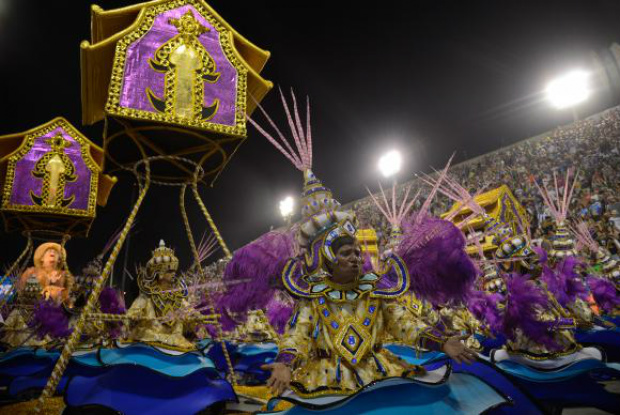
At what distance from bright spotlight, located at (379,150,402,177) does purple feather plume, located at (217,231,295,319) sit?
1139 centimetres

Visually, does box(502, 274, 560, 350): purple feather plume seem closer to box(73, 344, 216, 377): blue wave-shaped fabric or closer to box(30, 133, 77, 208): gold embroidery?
box(73, 344, 216, 377): blue wave-shaped fabric

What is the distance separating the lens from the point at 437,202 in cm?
1373

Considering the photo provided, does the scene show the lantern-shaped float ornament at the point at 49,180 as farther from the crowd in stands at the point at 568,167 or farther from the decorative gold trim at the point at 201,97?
the crowd in stands at the point at 568,167

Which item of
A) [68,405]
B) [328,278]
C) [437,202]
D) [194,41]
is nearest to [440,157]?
[437,202]

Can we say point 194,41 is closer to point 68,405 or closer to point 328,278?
point 328,278

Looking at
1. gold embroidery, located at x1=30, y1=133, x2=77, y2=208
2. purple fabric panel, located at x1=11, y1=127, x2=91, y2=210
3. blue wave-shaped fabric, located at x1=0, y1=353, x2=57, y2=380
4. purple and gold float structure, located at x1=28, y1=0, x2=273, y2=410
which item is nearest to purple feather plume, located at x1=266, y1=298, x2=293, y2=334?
purple and gold float structure, located at x1=28, y1=0, x2=273, y2=410

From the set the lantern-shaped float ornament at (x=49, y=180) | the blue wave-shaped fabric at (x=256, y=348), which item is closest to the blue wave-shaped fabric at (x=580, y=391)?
the blue wave-shaped fabric at (x=256, y=348)

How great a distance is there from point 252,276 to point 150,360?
6.37ft

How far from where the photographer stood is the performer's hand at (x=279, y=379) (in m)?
2.06

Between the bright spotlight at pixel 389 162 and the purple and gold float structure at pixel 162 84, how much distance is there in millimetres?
9886

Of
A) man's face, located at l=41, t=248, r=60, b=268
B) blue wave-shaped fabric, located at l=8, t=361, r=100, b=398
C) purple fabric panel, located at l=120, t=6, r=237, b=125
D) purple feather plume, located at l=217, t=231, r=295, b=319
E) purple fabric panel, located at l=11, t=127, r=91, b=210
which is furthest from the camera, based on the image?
man's face, located at l=41, t=248, r=60, b=268

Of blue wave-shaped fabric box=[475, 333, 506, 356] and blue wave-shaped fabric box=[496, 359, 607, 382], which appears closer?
blue wave-shaped fabric box=[496, 359, 607, 382]

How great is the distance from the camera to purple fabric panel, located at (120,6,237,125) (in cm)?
368

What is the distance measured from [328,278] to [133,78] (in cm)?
296
